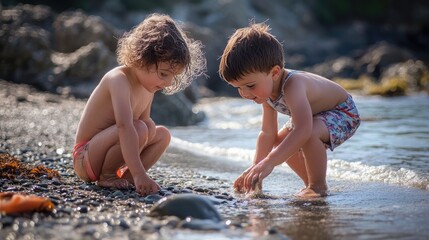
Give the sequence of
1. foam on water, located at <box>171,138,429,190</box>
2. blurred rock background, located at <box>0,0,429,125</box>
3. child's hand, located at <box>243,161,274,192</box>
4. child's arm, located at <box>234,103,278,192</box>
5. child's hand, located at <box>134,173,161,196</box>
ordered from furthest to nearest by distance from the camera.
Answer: blurred rock background, located at <box>0,0,429,125</box>
foam on water, located at <box>171,138,429,190</box>
child's arm, located at <box>234,103,278,192</box>
child's hand, located at <box>243,161,274,192</box>
child's hand, located at <box>134,173,161,196</box>

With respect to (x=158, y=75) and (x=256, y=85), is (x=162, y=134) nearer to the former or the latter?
(x=158, y=75)

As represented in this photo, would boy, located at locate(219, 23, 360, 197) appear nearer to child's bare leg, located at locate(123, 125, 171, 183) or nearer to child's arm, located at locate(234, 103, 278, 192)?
child's arm, located at locate(234, 103, 278, 192)

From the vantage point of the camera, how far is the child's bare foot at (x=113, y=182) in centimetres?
400

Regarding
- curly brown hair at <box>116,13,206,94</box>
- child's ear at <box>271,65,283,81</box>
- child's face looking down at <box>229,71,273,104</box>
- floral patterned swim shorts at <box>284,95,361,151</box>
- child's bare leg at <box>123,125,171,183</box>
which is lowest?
child's bare leg at <box>123,125,171,183</box>

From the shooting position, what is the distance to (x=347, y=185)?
462 cm

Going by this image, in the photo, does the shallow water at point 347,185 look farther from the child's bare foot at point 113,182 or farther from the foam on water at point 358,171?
the child's bare foot at point 113,182

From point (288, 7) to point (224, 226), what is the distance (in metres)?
38.5

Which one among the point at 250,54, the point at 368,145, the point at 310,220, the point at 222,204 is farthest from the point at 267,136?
the point at 368,145

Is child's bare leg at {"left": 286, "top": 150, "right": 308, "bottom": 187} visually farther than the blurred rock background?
No

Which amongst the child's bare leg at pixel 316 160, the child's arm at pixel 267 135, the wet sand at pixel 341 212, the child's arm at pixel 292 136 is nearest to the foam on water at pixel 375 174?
the wet sand at pixel 341 212

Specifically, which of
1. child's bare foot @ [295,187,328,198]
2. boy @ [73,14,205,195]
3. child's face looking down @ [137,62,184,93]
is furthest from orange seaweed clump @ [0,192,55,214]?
child's bare foot @ [295,187,328,198]

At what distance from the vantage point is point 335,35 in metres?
40.3

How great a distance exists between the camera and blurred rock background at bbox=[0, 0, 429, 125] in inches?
471

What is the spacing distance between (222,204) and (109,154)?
2.82ft
